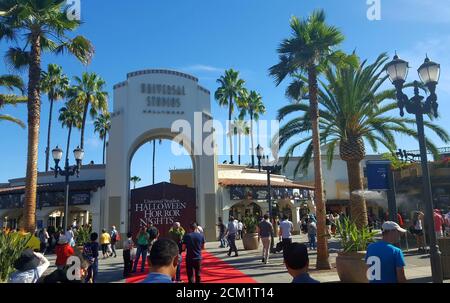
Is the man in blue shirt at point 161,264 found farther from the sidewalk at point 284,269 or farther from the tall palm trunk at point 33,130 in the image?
the tall palm trunk at point 33,130

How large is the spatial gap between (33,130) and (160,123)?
11.8 meters

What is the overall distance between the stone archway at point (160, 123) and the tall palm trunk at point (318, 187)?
43.6 feet

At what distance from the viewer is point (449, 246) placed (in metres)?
10.0

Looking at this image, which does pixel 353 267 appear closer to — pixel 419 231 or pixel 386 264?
pixel 386 264

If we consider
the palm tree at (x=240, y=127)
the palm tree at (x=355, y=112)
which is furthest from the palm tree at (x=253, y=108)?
the palm tree at (x=355, y=112)

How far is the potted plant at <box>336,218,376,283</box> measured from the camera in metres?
9.45

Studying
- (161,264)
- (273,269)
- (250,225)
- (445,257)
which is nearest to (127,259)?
(273,269)

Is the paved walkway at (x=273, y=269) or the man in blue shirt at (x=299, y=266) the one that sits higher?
the man in blue shirt at (x=299, y=266)

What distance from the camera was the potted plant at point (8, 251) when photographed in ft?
25.4

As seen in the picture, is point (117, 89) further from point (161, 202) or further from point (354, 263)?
point (354, 263)

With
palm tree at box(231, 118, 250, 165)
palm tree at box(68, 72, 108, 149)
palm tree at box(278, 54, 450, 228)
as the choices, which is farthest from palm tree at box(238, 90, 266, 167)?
palm tree at box(278, 54, 450, 228)

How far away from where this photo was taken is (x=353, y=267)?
952cm

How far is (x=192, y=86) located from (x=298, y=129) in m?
11.5
